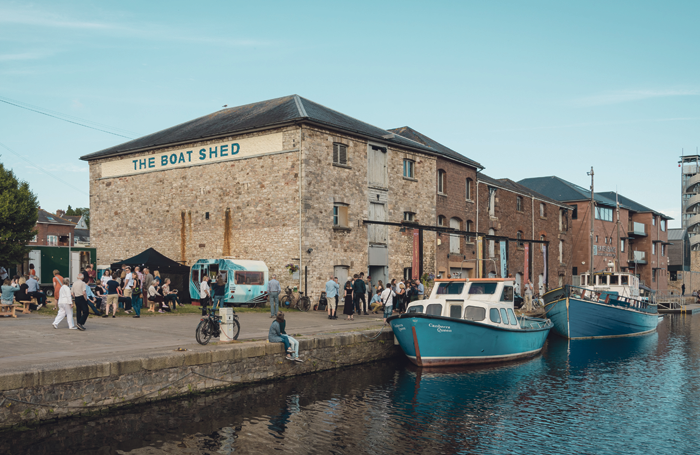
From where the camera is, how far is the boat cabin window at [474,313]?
1856cm

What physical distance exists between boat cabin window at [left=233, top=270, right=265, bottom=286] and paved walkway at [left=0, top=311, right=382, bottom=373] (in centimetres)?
409

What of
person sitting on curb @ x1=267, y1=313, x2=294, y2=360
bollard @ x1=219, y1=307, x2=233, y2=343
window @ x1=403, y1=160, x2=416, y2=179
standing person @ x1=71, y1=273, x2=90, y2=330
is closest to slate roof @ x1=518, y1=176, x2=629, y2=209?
window @ x1=403, y1=160, x2=416, y2=179

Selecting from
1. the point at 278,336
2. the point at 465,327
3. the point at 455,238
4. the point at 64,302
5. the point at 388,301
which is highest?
the point at 455,238

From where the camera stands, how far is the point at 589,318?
27.2 meters

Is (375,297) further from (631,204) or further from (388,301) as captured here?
(631,204)

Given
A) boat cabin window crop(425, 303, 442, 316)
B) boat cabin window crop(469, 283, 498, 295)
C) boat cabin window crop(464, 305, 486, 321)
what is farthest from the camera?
boat cabin window crop(469, 283, 498, 295)

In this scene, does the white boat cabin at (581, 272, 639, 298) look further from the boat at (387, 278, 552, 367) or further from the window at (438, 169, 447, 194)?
the boat at (387, 278, 552, 367)

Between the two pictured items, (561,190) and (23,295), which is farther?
(561,190)

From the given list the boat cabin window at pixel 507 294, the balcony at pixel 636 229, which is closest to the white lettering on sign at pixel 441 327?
the boat cabin window at pixel 507 294

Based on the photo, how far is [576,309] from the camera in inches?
1046

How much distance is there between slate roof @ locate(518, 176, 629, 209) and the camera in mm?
54906

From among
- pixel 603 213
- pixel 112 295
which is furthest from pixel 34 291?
pixel 603 213

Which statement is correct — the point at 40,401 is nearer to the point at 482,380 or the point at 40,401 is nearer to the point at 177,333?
the point at 177,333

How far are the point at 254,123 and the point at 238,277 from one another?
25.1 feet
